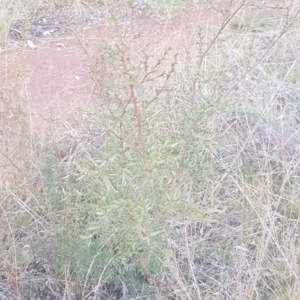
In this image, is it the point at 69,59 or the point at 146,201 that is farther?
the point at 69,59

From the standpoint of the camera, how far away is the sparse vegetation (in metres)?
1.58

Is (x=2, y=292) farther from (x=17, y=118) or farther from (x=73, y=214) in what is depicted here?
(x=17, y=118)

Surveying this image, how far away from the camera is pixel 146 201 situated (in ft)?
5.01

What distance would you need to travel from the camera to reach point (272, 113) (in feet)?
9.23

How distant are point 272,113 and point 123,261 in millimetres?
1389

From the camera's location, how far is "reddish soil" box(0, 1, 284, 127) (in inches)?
124

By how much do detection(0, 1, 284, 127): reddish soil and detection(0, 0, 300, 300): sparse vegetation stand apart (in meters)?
0.62

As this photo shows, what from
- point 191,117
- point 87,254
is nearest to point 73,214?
point 87,254

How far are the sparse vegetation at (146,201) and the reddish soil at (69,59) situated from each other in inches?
24.5

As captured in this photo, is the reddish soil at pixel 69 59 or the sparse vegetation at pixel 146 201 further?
the reddish soil at pixel 69 59

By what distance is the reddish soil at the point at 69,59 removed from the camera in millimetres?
3158

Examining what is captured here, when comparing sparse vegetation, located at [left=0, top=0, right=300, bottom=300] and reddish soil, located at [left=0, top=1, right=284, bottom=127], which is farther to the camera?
reddish soil, located at [left=0, top=1, right=284, bottom=127]

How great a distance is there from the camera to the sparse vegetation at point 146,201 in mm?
1575

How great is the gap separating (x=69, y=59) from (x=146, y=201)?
8.19 ft
